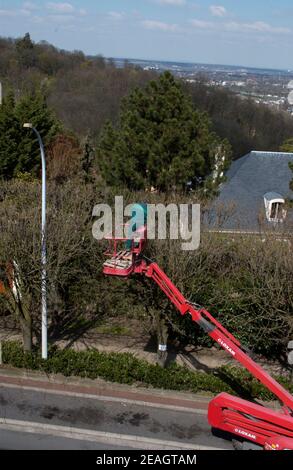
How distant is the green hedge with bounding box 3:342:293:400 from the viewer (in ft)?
48.6

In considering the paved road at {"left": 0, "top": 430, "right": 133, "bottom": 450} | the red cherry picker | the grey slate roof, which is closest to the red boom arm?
the red cherry picker

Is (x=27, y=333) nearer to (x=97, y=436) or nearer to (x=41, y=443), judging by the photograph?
(x=41, y=443)

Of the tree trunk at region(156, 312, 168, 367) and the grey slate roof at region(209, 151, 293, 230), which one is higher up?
the grey slate roof at region(209, 151, 293, 230)

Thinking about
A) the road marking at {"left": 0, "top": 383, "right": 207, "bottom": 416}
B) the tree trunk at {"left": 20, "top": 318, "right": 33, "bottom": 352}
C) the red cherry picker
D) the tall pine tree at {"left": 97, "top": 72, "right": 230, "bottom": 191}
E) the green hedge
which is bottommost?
the road marking at {"left": 0, "top": 383, "right": 207, "bottom": 416}

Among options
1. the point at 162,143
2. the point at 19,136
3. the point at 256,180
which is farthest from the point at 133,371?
the point at 19,136

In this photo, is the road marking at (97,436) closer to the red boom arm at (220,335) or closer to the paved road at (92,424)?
the paved road at (92,424)

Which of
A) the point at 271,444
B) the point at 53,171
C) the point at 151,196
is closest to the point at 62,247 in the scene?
the point at 151,196

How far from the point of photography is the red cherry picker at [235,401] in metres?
11.2

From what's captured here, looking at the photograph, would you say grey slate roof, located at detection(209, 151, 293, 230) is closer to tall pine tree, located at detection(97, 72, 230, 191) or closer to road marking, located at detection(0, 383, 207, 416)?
tall pine tree, located at detection(97, 72, 230, 191)

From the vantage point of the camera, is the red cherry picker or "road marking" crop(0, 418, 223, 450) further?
"road marking" crop(0, 418, 223, 450)

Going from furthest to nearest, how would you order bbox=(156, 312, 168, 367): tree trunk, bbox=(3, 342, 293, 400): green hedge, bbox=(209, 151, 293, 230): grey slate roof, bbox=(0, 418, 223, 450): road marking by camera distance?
1. bbox=(209, 151, 293, 230): grey slate roof
2. bbox=(156, 312, 168, 367): tree trunk
3. bbox=(3, 342, 293, 400): green hedge
4. bbox=(0, 418, 223, 450): road marking

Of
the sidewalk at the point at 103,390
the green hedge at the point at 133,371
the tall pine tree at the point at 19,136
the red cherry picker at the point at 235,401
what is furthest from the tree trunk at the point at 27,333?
the tall pine tree at the point at 19,136

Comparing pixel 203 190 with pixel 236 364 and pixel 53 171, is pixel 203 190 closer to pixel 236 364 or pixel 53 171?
pixel 236 364
